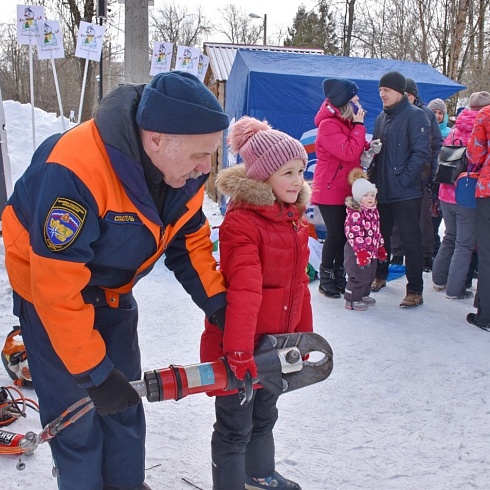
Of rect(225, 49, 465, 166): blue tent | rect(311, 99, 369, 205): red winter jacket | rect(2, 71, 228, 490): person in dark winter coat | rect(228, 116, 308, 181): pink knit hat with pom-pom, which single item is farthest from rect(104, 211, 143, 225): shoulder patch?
rect(225, 49, 465, 166): blue tent

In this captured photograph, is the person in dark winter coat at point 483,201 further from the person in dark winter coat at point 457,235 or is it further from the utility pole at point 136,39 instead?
the utility pole at point 136,39

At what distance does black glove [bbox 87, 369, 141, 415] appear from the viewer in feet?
5.59

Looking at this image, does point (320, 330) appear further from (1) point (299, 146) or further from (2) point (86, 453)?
(2) point (86, 453)

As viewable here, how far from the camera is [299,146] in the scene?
2352 millimetres

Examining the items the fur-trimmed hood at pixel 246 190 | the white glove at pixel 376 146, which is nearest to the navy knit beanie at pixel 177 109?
the fur-trimmed hood at pixel 246 190

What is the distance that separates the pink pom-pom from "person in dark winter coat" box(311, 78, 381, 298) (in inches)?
90.2

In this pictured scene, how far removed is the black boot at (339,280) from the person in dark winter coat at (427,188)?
1078 millimetres

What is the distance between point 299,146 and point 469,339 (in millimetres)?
2570

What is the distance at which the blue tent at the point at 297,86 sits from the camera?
21.9 ft

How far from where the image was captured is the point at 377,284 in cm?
532

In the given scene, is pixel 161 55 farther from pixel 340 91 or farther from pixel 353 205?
pixel 353 205

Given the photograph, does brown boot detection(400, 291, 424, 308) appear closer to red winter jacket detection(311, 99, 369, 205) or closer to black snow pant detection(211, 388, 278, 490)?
red winter jacket detection(311, 99, 369, 205)

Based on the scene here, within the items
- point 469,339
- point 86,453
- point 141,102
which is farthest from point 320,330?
point 141,102

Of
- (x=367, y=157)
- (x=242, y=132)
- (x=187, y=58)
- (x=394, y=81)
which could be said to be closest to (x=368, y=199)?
(x=367, y=157)
